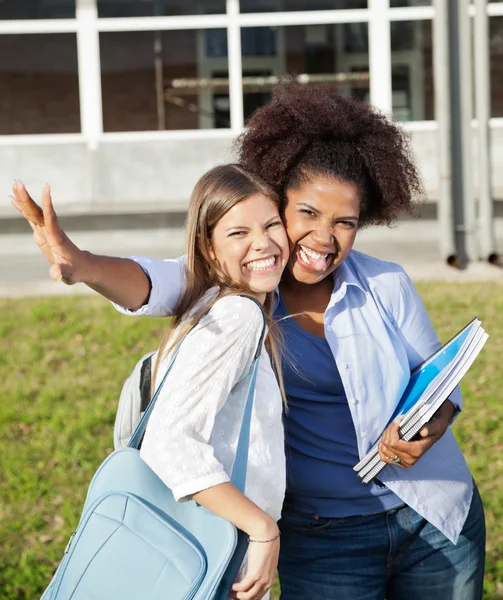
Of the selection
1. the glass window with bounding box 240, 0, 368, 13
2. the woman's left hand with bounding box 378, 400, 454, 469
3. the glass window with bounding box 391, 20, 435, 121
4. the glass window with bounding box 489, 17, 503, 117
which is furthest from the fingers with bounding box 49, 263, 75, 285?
the glass window with bounding box 489, 17, 503, 117

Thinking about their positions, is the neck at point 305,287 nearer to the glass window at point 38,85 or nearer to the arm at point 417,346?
the arm at point 417,346

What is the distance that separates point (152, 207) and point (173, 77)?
5.18m

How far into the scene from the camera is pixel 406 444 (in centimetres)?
235

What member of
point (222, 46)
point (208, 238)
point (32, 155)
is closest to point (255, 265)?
point (208, 238)

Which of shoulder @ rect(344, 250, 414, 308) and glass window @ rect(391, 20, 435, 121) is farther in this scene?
glass window @ rect(391, 20, 435, 121)

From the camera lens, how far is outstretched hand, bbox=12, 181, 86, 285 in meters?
1.85

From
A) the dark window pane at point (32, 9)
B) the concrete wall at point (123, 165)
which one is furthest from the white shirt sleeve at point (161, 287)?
the dark window pane at point (32, 9)

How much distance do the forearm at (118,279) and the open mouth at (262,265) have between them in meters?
0.26

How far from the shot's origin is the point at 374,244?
10328 mm

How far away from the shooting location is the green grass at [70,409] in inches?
196

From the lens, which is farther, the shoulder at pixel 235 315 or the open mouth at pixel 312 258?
the open mouth at pixel 312 258

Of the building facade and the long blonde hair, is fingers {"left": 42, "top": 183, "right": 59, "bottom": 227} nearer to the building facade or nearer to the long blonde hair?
the long blonde hair

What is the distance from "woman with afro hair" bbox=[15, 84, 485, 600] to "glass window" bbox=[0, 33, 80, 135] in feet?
42.2

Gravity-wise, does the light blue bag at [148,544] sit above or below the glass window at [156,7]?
below
